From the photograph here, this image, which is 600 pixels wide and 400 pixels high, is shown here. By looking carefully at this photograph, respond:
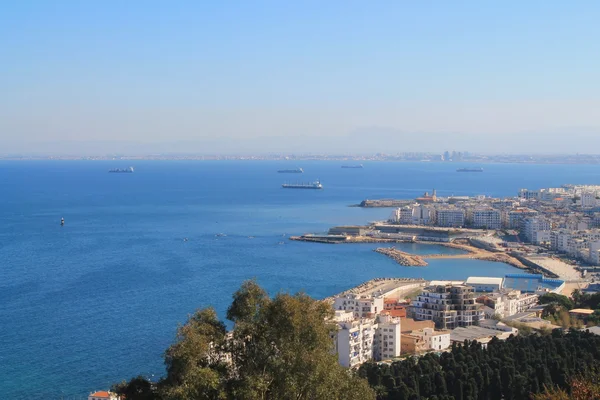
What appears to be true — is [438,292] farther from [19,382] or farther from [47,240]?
[47,240]

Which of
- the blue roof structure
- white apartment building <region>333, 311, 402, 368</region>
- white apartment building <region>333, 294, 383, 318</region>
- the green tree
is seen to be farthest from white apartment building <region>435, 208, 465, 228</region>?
white apartment building <region>333, 311, 402, 368</region>

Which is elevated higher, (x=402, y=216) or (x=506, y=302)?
(x=506, y=302)

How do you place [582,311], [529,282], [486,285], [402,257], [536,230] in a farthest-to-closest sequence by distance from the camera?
1. [536,230]
2. [402,257]
3. [529,282]
4. [486,285]
5. [582,311]

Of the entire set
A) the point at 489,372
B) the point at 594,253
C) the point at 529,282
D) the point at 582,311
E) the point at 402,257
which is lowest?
the point at 402,257

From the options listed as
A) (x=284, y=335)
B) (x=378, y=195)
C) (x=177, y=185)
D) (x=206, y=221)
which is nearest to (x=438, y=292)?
(x=284, y=335)

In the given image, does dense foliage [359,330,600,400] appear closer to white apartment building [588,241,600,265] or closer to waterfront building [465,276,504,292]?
waterfront building [465,276,504,292]

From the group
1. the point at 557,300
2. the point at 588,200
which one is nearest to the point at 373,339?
the point at 557,300

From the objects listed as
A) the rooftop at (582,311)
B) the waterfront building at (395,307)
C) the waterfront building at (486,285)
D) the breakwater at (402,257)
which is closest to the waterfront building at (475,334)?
the waterfront building at (395,307)

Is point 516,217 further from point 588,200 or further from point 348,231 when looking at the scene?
point 348,231
